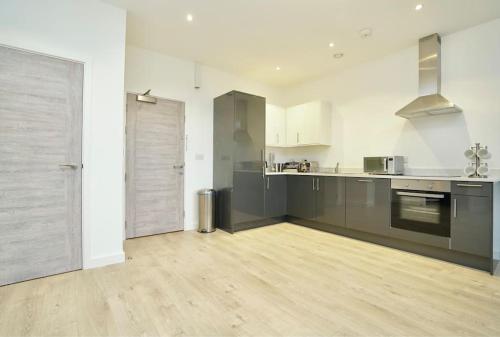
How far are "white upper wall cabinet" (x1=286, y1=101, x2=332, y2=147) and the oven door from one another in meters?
1.71

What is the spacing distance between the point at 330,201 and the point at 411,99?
1.92 m

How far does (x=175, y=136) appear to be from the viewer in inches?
155

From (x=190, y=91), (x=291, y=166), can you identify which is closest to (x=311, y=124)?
(x=291, y=166)

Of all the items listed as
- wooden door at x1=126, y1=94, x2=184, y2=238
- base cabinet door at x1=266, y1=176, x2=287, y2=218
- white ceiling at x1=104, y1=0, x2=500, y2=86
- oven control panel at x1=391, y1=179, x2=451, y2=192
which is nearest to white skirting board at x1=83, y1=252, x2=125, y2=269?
wooden door at x1=126, y1=94, x2=184, y2=238

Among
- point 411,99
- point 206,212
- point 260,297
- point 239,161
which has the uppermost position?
point 411,99

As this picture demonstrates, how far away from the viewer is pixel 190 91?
410 centimetres

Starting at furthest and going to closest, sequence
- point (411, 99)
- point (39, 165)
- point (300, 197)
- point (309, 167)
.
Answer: point (309, 167)
point (300, 197)
point (411, 99)
point (39, 165)

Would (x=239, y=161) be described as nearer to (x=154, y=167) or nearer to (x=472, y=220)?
(x=154, y=167)

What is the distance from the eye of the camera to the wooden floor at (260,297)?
5.14ft

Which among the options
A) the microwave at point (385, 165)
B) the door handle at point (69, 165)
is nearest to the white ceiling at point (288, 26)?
the microwave at point (385, 165)

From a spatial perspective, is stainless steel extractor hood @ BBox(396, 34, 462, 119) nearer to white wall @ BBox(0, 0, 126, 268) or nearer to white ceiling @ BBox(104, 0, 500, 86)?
white ceiling @ BBox(104, 0, 500, 86)

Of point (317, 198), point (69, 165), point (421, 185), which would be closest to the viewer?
point (69, 165)

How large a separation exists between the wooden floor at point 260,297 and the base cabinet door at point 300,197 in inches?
47.7

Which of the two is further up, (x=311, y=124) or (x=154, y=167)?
(x=311, y=124)
